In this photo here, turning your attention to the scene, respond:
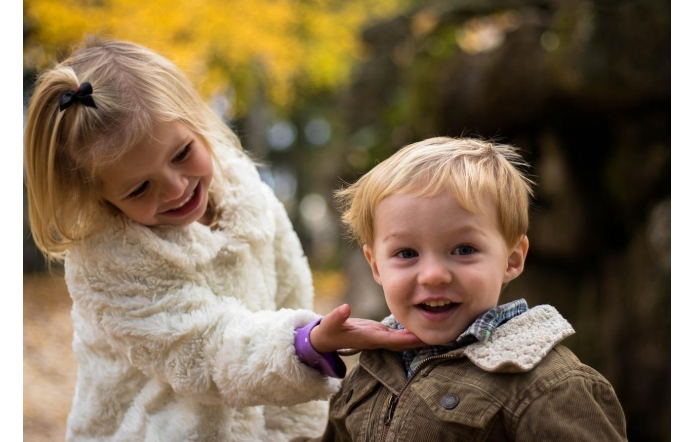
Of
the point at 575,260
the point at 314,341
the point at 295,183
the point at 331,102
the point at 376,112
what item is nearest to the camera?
the point at 314,341

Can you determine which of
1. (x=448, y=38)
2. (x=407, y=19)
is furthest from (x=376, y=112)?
(x=448, y=38)

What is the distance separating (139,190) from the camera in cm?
192

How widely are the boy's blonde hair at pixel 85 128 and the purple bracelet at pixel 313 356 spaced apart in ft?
2.15

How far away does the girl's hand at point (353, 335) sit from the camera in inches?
62.5

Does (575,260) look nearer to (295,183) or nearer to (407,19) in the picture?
(407,19)

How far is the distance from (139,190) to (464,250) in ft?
3.06

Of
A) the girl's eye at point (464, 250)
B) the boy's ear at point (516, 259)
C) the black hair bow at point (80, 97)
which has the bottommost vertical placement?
the boy's ear at point (516, 259)

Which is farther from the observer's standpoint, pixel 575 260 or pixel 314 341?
pixel 575 260

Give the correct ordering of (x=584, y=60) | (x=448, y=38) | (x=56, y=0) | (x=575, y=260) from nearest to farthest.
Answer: (x=584, y=60) < (x=575, y=260) < (x=448, y=38) < (x=56, y=0)

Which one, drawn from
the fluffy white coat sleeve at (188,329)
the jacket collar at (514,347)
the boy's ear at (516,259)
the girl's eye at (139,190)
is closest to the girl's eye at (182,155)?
the girl's eye at (139,190)

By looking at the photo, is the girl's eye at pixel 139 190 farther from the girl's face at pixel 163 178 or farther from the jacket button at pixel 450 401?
the jacket button at pixel 450 401

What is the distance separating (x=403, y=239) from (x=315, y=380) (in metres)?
0.50

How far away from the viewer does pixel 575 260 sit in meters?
5.30

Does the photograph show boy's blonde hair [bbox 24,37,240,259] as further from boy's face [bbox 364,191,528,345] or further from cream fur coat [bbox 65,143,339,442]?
boy's face [bbox 364,191,528,345]
